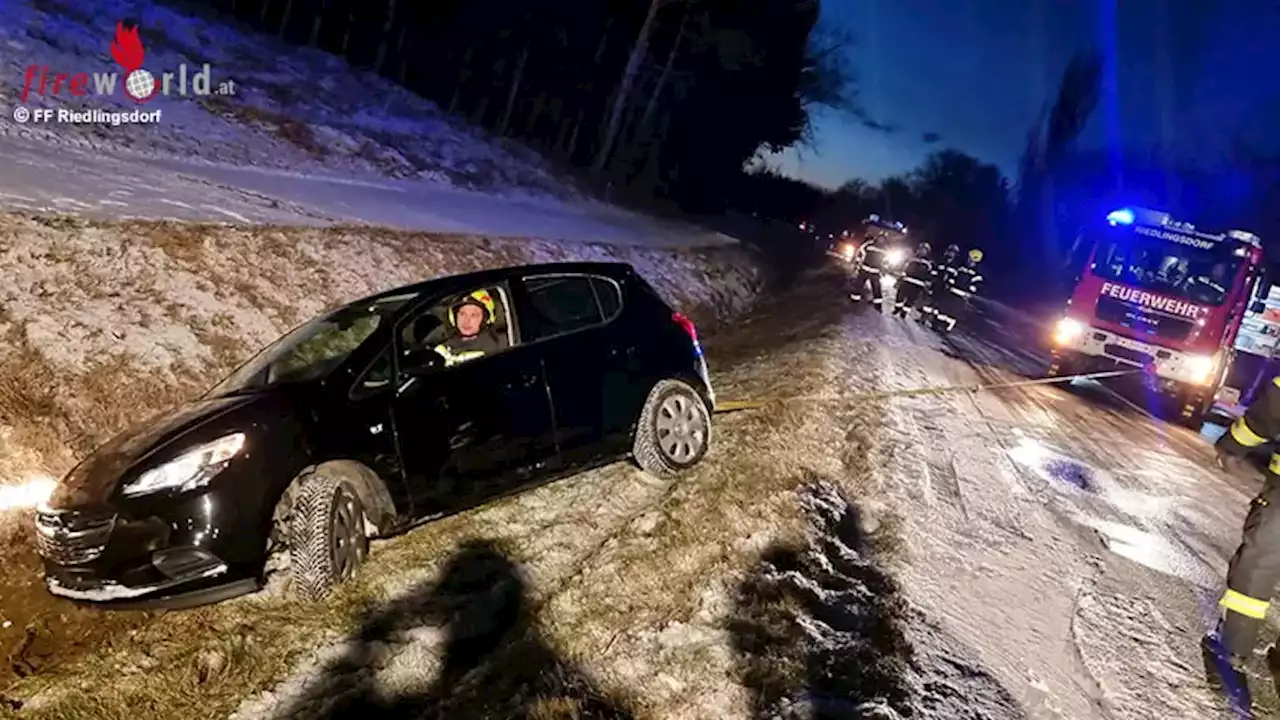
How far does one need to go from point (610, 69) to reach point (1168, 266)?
26575mm

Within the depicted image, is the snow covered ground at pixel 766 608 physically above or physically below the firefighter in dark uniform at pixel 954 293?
below

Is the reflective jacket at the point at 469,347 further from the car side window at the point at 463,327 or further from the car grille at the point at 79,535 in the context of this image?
the car grille at the point at 79,535

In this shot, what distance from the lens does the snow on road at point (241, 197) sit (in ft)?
28.6

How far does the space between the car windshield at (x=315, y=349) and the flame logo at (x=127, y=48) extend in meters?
14.7

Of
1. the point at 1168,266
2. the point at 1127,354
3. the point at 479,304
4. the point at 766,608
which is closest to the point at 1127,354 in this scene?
the point at 1127,354

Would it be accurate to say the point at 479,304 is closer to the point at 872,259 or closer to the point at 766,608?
the point at 766,608

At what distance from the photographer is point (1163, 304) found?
12.5 m

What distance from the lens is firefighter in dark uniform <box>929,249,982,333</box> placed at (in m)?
16.1

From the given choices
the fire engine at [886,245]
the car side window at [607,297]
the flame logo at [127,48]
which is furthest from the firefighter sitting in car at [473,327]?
the flame logo at [127,48]

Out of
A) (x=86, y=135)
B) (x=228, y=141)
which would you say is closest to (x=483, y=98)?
(x=228, y=141)

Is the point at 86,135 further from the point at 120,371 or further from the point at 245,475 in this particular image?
the point at 245,475

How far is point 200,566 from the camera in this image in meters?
4.09

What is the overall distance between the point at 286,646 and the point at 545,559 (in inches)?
58.9

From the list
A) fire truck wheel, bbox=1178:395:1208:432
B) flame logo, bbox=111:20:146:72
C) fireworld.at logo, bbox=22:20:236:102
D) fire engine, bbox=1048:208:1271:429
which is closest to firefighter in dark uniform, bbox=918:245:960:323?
fire engine, bbox=1048:208:1271:429
